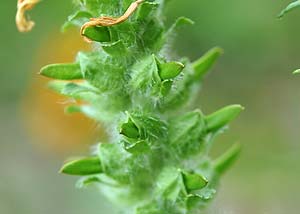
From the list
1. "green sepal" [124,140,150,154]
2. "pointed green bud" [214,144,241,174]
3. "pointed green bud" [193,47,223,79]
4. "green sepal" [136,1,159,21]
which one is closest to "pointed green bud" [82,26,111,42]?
"green sepal" [136,1,159,21]

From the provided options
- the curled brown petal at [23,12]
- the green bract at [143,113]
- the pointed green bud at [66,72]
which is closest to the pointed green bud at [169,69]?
the green bract at [143,113]

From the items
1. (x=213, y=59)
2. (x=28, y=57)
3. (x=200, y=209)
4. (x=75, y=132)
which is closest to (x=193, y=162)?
(x=200, y=209)

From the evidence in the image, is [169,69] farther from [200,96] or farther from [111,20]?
[200,96]

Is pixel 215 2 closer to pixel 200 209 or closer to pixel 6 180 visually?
pixel 6 180

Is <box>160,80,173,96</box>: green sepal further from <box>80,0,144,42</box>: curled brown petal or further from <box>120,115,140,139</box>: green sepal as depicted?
<box>80,0,144,42</box>: curled brown petal

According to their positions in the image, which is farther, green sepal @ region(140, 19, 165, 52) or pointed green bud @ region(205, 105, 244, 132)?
pointed green bud @ region(205, 105, 244, 132)

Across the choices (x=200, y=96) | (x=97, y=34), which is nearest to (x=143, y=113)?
(x=97, y=34)
